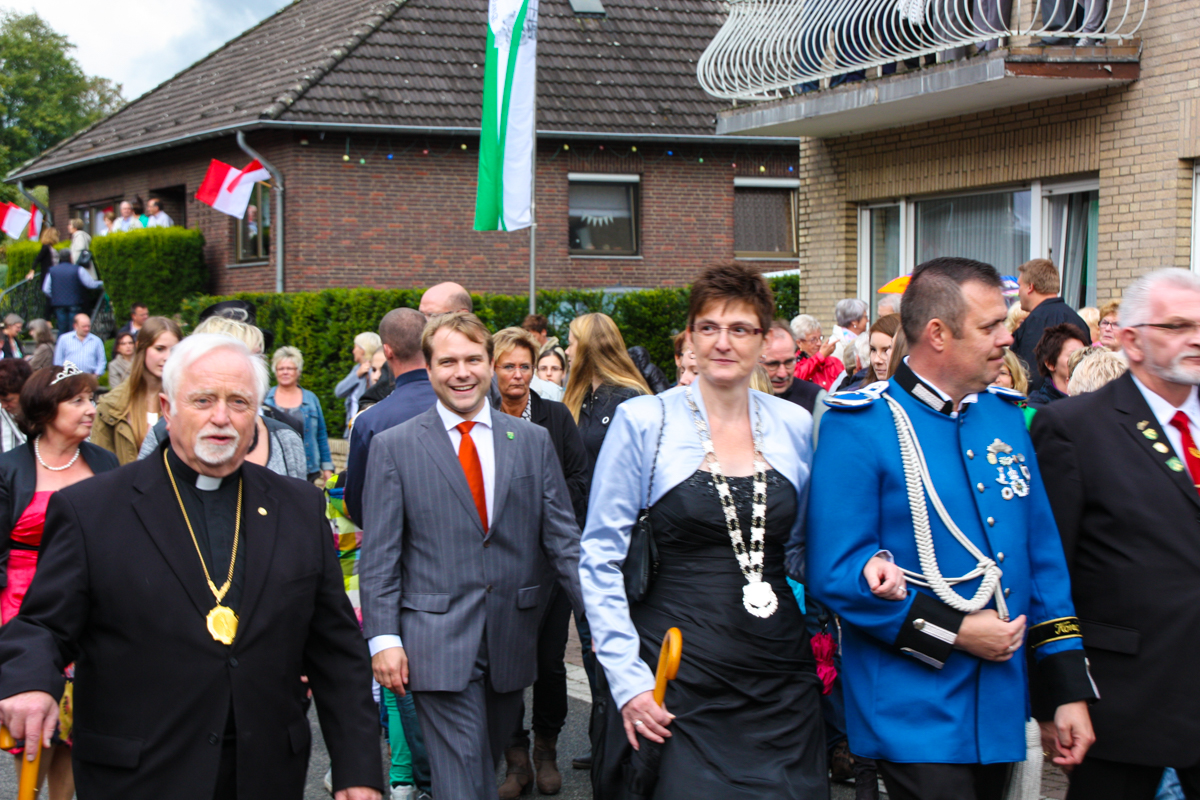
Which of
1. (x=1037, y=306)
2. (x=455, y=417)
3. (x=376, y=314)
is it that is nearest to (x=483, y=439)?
(x=455, y=417)

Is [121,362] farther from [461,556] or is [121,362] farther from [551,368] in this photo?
[461,556]

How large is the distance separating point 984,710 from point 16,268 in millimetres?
29866

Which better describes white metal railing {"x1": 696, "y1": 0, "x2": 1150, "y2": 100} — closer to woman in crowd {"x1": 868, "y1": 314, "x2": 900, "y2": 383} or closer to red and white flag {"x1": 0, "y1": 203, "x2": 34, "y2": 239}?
woman in crowd {"x1": 868, "y1": 314, "x2": 900, "y2": 383}

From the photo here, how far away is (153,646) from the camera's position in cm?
321

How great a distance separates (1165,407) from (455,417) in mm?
2535

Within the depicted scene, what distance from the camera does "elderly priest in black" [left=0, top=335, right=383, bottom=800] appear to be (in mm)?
3184

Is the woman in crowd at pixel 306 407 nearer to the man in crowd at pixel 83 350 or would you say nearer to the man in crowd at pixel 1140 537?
the man in crowd at pixel 1140 537

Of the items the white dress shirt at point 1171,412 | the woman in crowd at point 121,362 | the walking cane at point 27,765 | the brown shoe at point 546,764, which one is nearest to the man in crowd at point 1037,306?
the brown shoe at point 546,764

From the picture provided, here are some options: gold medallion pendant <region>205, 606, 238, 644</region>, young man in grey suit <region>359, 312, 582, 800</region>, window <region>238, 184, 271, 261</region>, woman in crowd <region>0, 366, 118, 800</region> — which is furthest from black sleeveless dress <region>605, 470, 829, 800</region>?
window <region>238, 184, 271, 261</region>

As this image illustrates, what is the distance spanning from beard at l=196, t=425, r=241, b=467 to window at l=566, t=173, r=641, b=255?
20373mm

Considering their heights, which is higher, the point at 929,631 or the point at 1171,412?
the point at 1171,412

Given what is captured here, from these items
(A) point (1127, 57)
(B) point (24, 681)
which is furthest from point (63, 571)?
(A) point (1127, 57)

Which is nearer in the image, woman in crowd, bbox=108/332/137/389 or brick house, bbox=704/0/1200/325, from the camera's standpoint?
brick house, bbox=704/0/1200/325

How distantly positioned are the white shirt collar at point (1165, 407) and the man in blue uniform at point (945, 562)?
56 cm
